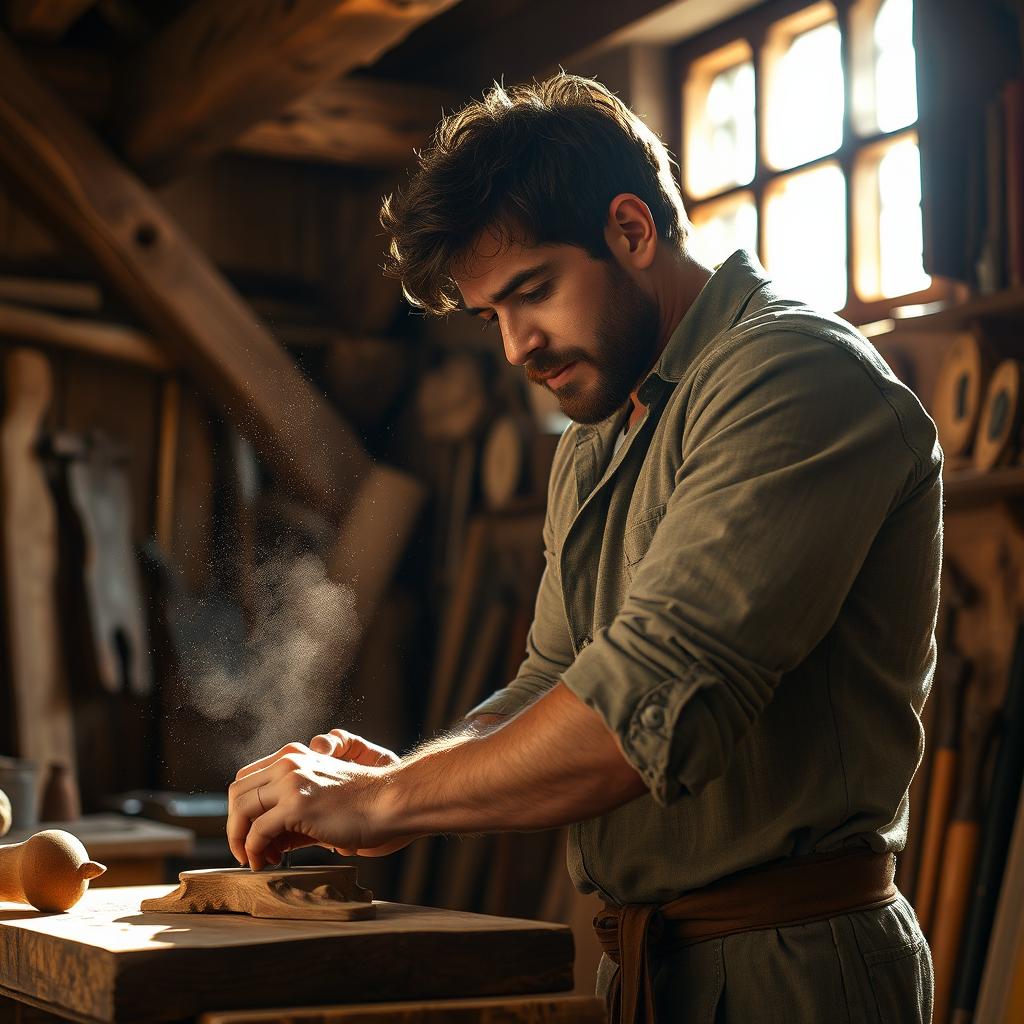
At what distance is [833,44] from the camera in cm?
378

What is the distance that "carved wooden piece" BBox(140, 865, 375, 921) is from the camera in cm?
151

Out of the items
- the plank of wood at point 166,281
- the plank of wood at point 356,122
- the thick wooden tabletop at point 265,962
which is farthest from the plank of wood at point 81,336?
the thick wooden tabletop at point 265,962

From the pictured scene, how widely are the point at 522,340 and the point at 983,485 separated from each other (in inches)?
54.6

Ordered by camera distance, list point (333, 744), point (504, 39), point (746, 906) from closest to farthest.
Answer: point (746, 906), point (333, 744), point (504, 39)

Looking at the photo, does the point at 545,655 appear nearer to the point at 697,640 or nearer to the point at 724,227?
the point at 697,640

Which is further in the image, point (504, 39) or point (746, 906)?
point (504, 39)

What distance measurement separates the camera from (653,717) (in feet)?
4.41

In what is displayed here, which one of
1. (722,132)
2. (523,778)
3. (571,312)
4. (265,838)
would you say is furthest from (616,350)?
(722,132)

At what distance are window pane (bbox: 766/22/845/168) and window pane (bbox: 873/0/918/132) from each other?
0.11 m

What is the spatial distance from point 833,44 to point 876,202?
1.50 ft

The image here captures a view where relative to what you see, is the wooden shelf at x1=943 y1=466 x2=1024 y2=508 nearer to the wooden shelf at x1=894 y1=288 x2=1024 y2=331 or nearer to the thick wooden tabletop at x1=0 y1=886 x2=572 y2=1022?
the wooden shelf at x1=894 y1=288 x2=1024 y2=331

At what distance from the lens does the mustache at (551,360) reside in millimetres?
1826

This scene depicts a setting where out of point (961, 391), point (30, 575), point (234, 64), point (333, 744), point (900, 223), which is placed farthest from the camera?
point (30, 575)

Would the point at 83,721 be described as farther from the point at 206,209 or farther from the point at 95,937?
the point at 95,937
